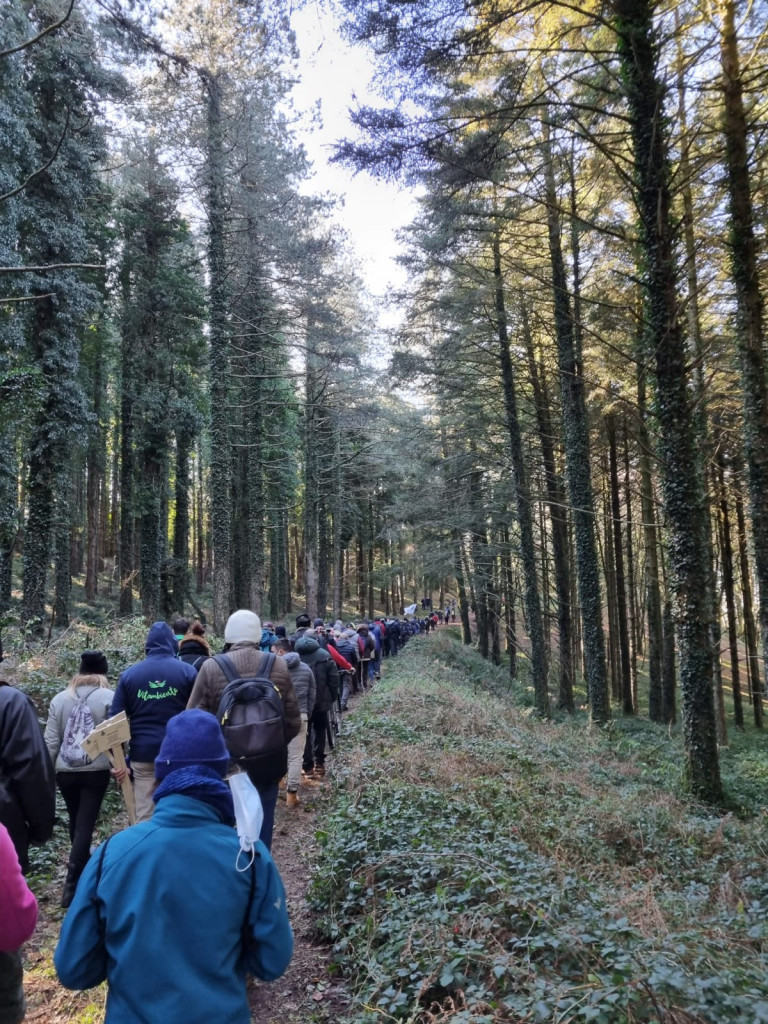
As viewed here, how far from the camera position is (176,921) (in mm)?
2021

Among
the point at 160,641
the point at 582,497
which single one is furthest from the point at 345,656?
the point at 160,641

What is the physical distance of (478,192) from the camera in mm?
10125

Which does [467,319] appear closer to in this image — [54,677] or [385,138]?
[385,138]

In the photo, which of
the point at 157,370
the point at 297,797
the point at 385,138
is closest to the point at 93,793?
the point at 297,797

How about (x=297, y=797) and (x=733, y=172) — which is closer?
(x=297, y=797)

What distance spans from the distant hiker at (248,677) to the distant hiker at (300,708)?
288cm

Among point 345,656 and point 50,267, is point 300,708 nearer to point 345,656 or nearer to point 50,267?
point 50,267

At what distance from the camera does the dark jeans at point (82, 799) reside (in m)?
5.00

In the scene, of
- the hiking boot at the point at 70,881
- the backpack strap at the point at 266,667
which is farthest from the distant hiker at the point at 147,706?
the backpack strap at the point at 266,667

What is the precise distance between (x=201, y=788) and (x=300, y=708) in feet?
20.4

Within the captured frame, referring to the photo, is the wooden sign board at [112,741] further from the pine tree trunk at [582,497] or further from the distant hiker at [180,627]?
the pine tree trunk at [582,497]

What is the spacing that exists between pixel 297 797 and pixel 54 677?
4203mm

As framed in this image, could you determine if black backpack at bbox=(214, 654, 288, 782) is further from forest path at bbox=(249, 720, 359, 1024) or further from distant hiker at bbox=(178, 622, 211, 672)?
distant hiker at bbox=(178, 622, 211, 672)

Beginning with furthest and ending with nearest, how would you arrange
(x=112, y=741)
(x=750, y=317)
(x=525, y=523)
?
(x=525, y=523) < (x=750, y=317) < (x=112, y=741)
